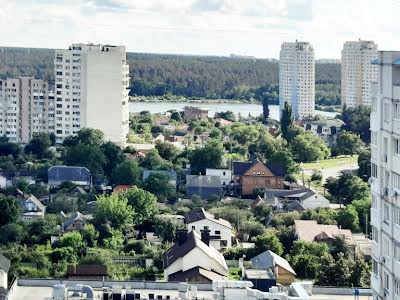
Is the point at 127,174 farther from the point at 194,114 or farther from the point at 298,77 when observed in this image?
the point at 298,77

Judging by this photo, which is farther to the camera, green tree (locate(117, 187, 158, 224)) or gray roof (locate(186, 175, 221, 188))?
gray roof (locate(186, 175, 221, 188))

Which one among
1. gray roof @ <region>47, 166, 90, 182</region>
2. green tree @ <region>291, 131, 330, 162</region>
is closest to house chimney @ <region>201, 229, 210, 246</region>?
gray roof @ <region>47, 166, 90, 182</region>

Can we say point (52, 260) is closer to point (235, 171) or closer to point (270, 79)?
point (235, 171)

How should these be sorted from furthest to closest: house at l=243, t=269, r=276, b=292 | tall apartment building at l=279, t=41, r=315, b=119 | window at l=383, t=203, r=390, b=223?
tall apartment building at l=279, t=41, r=315, b=119, house at l=243, t=269, r=276, b=292, window at l=383, t=203, r=390, b=223

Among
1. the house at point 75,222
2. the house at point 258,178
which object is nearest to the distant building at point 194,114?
the house at point 258,178

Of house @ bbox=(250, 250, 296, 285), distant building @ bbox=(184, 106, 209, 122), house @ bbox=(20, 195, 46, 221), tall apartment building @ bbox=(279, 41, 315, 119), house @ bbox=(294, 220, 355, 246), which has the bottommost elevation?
house @ bbox=(250, 250, 296, 285)

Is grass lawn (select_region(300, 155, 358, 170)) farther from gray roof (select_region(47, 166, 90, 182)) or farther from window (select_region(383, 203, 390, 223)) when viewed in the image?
window (select_region(383, 203, 390, 223))

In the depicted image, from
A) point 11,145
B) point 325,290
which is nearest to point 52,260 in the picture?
point 325,290
